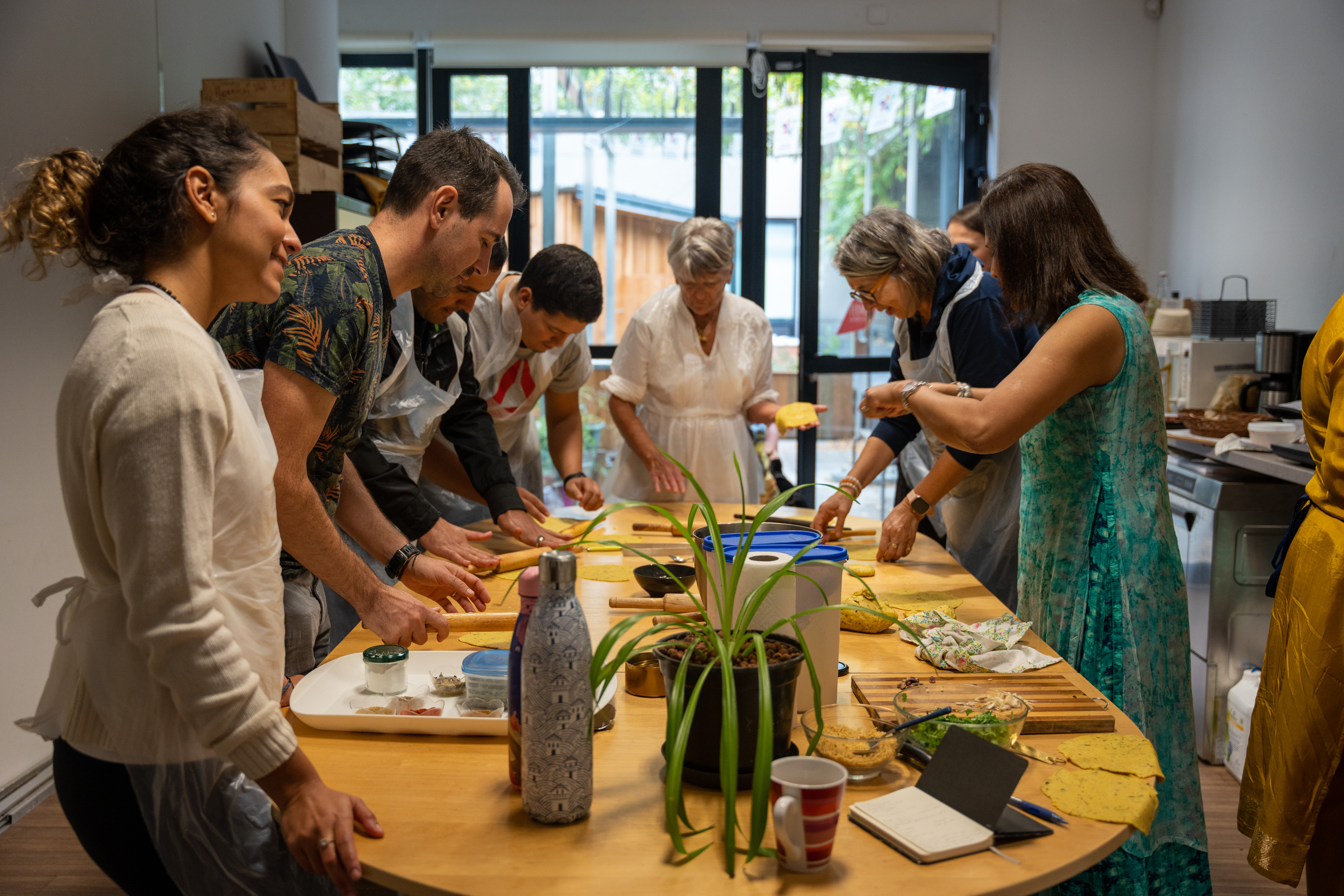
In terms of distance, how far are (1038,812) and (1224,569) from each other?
89.1 inches

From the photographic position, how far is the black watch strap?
161 centimetres

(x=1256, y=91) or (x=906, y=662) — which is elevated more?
(x=1256, y=91)

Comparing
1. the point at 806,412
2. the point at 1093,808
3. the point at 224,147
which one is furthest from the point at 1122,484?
the point at 224,147

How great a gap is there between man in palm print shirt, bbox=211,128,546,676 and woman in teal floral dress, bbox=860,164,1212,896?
0.92m

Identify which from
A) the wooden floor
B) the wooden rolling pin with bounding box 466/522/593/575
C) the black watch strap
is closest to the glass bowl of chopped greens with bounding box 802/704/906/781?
the black watch strap

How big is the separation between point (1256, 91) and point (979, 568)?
8.61 ft

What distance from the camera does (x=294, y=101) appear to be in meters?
3.19

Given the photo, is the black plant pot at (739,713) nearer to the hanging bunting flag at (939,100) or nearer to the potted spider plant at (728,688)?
the potted spider plant at (728,688)

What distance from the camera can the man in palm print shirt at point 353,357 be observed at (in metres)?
1.38

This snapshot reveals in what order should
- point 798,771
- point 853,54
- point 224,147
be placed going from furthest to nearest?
point 853,54
point 224,147
point 798,771

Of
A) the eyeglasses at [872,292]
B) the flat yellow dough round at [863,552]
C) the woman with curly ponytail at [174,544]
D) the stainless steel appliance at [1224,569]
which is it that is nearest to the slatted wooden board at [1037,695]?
the woman with curly ponytail at [174,544]

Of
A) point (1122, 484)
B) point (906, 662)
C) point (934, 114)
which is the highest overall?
point (934, 114)

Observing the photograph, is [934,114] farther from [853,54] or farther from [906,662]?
[906,662]

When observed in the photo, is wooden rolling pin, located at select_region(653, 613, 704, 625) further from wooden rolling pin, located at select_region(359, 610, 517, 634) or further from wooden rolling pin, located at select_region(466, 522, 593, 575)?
wooden rolling pin, located at select_region(466, 522, 593, 575)
